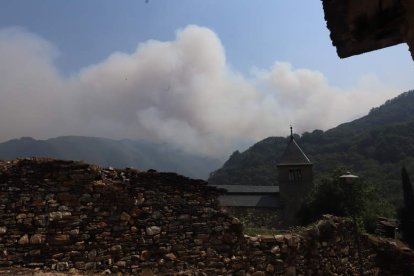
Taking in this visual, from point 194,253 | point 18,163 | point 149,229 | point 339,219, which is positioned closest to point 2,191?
point 18,163

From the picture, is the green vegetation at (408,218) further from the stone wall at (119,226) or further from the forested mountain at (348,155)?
the stone wall at (119,226)

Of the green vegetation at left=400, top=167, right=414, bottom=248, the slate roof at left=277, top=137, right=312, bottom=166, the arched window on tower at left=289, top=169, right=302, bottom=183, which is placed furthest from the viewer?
the slate roof at left=277, top=137, right=312, bottom=166

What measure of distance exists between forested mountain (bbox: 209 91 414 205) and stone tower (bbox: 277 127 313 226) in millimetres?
7327

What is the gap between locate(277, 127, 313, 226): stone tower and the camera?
61.4m

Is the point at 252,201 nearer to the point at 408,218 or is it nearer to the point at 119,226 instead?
the point at 408,218

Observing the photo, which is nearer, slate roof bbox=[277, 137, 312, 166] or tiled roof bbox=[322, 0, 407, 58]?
tiled roof bbox=[322, 0, 407, 58]

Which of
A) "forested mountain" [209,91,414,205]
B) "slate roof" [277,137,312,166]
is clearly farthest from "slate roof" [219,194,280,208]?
"forested mountain" [209,91,414,205]

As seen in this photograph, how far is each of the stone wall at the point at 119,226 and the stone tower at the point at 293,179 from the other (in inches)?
2133

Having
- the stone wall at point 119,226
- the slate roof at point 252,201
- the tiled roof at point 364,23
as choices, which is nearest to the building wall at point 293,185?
the slate roof at point 252,201

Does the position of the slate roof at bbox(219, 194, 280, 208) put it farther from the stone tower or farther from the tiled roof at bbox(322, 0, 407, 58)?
the tiled roof at bbox(322, 0, 407, 58)

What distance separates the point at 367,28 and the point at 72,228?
6390mm

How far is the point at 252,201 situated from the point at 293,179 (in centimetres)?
1190

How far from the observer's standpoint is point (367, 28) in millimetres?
2416

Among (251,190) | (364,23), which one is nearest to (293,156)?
(251,190)
